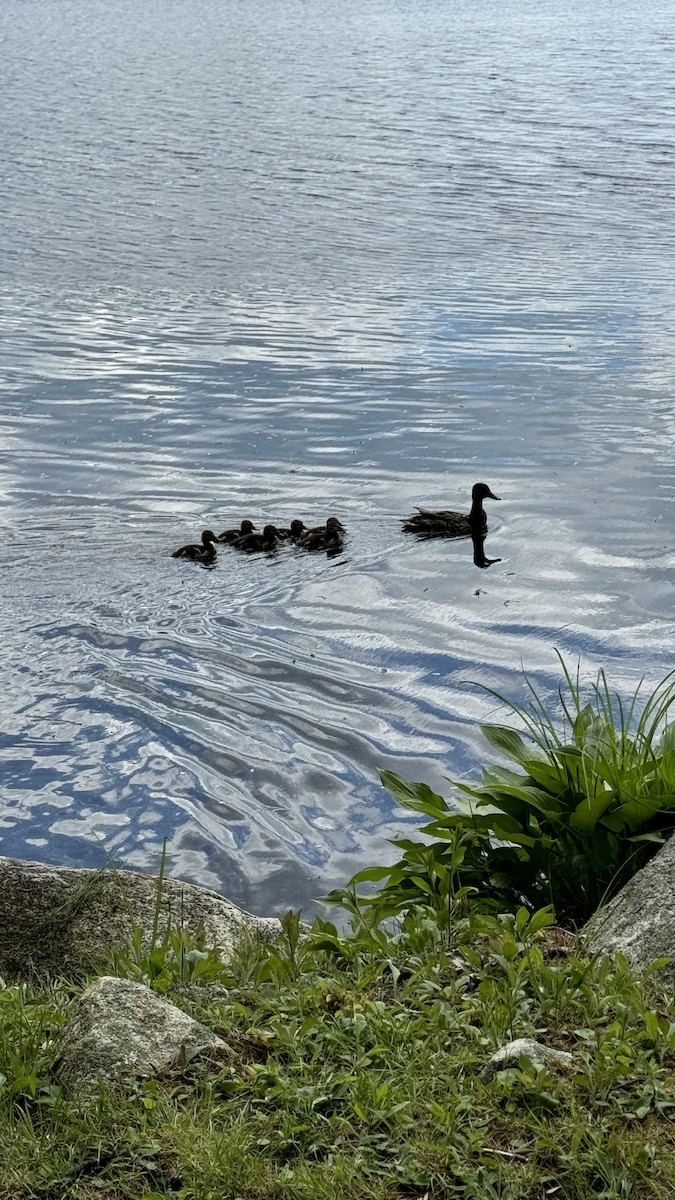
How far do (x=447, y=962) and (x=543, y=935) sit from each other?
0.42 metres

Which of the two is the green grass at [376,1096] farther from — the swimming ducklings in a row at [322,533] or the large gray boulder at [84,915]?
the swimming ducklings in a row at [322,533]

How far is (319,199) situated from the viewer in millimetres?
23359

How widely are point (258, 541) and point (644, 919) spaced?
6.49 meters

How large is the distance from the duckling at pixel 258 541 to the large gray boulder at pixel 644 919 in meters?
6.12

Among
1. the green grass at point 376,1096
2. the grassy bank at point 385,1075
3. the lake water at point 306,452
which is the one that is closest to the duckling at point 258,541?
the lake water at point 306,452

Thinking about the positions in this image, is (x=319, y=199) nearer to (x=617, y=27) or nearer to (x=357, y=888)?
(x=357, y=888)

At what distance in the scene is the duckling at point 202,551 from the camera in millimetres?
10375

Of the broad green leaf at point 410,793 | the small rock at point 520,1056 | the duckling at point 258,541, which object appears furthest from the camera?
the duckling at point 258,541

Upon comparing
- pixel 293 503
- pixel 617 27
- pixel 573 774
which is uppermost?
pixel 617 27

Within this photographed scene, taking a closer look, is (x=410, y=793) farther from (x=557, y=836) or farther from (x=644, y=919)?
(x=644, y=919)

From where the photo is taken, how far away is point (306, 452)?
12883mm

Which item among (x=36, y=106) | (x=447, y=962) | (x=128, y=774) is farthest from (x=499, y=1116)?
(x=36, y=106)

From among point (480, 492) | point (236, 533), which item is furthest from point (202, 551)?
point (480, 492)

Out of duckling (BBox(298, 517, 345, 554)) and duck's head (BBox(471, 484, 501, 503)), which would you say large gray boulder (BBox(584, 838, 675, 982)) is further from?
duck's head (BBox(471, 484, 501, 503))
